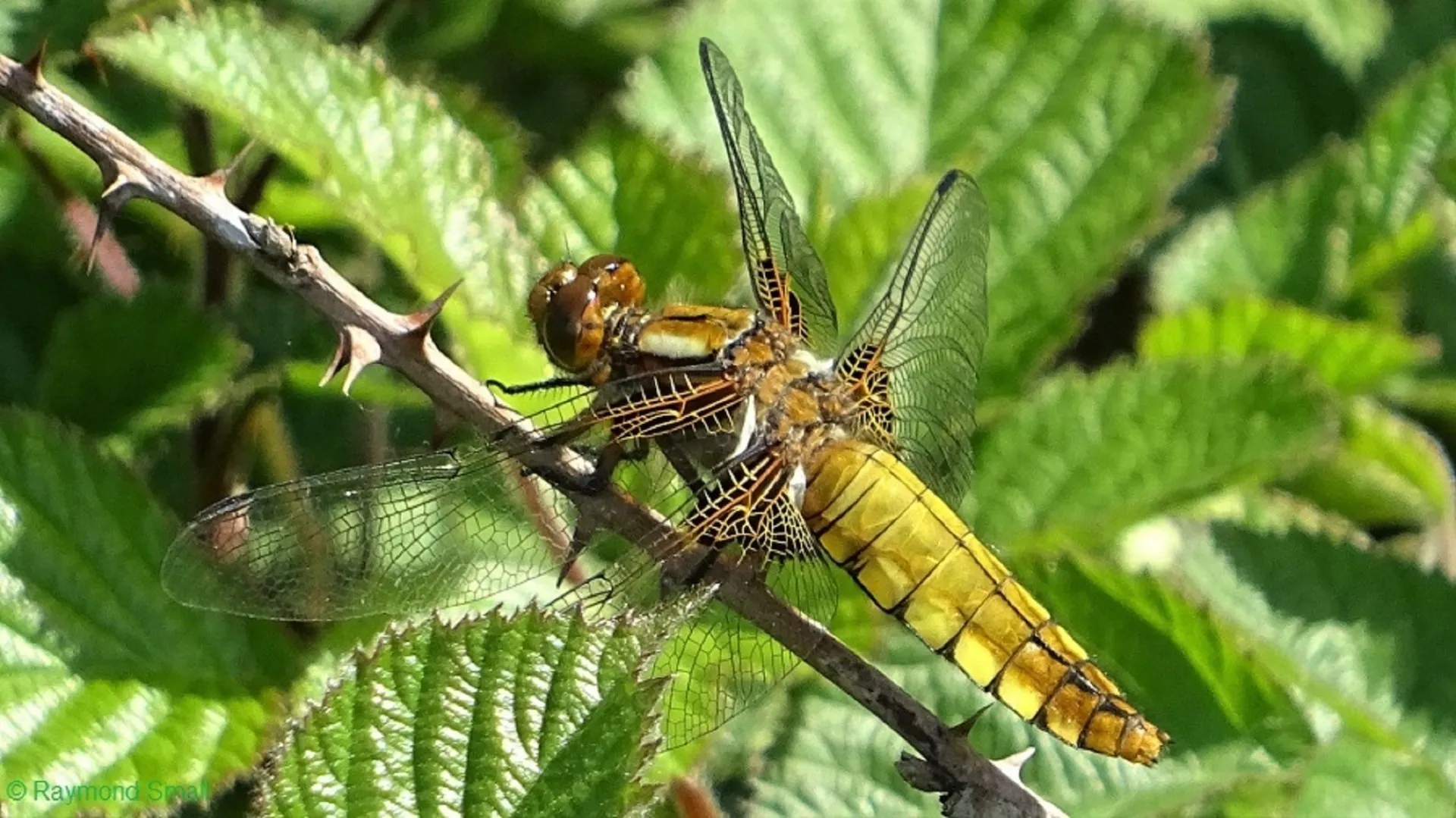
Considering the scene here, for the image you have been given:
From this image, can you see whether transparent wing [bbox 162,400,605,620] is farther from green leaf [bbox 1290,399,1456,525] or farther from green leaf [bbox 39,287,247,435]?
green leaf [bbox 1290,399,1456,525]

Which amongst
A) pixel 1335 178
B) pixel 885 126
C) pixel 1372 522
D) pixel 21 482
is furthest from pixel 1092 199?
pixel 21 482

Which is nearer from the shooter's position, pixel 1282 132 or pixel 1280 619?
pixel 1280 619

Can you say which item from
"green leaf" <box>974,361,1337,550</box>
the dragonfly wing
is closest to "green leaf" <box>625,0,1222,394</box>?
"green leaf" <box>974,361,1337,550</box>

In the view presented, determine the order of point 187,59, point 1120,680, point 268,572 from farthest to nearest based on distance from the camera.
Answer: point 1120,680 < point 187,59 < point 268,572

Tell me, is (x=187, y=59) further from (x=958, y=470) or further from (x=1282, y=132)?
(x=1282, y=132)

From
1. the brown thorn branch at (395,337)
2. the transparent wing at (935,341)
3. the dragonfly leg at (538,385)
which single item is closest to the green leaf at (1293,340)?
the transparent wing at (935,341)

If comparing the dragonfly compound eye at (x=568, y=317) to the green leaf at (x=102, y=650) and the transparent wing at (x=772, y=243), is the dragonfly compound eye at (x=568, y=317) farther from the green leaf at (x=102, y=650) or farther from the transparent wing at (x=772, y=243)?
the green leaf at (x=102, y=650)

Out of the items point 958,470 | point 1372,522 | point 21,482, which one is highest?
point 21,482

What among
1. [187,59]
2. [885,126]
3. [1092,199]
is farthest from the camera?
[885,126]
